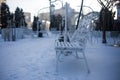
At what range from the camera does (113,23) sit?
3322 centimetres

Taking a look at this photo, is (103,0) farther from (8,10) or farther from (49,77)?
(8,10)

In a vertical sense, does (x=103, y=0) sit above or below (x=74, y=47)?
above

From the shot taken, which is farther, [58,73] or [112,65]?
[112,65]

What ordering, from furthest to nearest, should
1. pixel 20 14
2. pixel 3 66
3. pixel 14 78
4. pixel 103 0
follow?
1. pixel 20 14
2. pixel 103 0
3. pixel 3 66
4. pixel 14 78

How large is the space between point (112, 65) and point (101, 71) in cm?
91

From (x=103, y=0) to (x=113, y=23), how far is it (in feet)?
52.9

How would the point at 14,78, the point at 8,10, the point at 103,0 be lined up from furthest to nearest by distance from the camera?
the point at 8,10 < the point at 103,0 < the point at 14,78

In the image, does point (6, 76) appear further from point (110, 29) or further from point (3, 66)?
point (110, 29)

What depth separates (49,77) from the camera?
4906mm

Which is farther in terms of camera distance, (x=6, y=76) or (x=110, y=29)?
(x=110, y=29)

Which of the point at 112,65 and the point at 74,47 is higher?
the point at 74,47

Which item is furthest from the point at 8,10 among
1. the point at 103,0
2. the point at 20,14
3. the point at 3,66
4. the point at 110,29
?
the point at 3,66

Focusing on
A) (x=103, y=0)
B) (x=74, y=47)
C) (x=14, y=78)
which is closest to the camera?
(x=14, y=78)

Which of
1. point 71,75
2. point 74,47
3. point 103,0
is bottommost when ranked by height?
point 71,75
